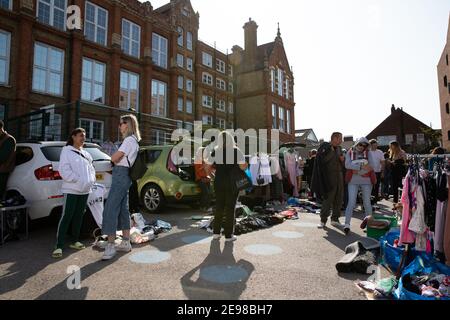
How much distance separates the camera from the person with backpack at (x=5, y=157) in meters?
5.09

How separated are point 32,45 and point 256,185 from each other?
50.2 ft

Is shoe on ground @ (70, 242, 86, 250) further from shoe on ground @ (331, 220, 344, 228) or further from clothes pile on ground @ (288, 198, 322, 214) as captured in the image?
clothes pile on ground @ (288, 198, 322, 214)

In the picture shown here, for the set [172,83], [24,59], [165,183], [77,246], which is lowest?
[77,246]

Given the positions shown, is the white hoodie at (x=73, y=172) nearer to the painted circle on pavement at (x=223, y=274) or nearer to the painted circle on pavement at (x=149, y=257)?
the painted circle on pavement at (x=149, y=257)

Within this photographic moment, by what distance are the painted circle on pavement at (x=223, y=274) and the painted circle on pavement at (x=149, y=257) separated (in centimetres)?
77

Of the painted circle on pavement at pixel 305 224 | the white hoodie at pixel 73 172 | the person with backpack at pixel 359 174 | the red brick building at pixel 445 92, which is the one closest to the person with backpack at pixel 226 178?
the painted circle on pavement at pixel 305 224

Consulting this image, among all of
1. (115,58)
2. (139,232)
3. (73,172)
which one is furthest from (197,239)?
(115,58)

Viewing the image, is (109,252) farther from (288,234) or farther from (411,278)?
(411,278)

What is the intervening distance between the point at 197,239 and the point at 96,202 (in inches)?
76.8

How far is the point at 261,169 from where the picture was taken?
9336 mm

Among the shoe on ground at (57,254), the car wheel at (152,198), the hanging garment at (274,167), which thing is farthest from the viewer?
the hanging garment at (274,167)

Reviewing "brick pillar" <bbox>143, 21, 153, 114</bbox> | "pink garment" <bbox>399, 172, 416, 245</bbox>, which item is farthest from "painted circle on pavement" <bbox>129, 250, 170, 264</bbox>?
"brick pillar" <bbox>143, 21, 153, 114</bbox>

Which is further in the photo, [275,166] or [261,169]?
[275,166]

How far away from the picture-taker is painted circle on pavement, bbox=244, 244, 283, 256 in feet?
14.7
